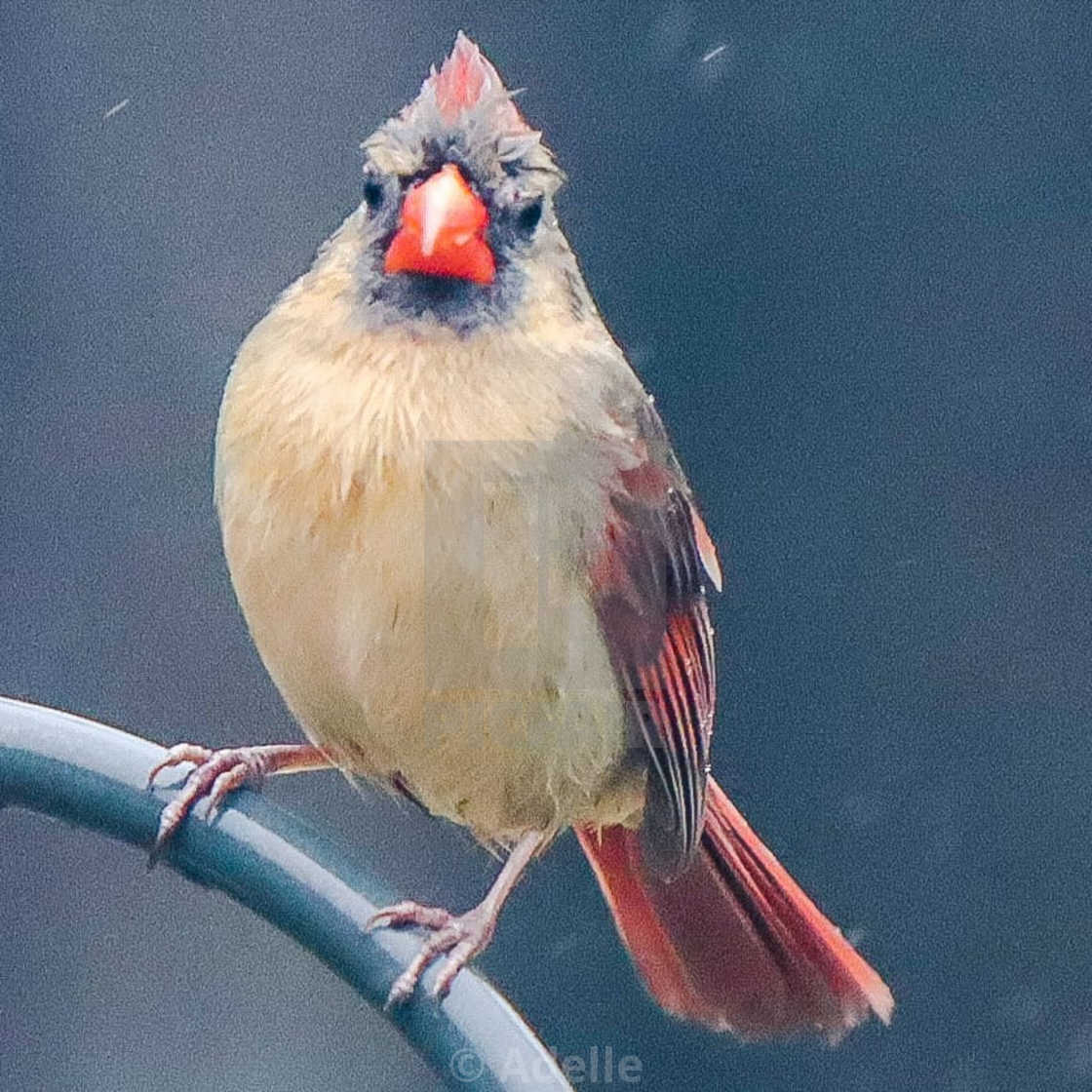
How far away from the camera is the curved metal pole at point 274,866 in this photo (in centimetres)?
165

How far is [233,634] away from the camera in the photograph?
2818 millimetres

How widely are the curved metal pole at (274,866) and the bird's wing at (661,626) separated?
1.73 ft

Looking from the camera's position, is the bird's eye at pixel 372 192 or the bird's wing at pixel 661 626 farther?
the bird's wing at pixel 661 626

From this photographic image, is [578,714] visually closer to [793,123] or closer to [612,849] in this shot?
[612,849]

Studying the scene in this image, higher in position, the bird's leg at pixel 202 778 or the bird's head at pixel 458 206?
the bird's head at pixel 458 206

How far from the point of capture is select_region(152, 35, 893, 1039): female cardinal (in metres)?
1.98

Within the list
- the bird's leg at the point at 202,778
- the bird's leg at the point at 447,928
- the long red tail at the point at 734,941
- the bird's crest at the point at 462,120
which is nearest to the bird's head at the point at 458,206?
the bird's crest at the point at 462,120

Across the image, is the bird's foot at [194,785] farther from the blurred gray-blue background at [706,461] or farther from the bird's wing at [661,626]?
the blurred gray-blue background at [706,461]

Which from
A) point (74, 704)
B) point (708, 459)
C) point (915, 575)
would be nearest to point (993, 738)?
point (915, 575)

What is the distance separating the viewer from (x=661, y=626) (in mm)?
2230

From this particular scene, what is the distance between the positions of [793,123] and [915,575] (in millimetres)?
570

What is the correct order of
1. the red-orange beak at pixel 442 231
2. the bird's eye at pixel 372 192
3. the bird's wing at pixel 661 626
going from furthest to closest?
the bird's wing at pixel 661 626 < the bird's eye at pixel 372 192 < the red-orange beak at pixel 442 231

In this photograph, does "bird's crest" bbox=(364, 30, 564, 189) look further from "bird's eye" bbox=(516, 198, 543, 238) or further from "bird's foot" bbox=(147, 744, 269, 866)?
"bird's foot" bbox=(147, 744, 269, 866)

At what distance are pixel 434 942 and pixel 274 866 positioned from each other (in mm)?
163
